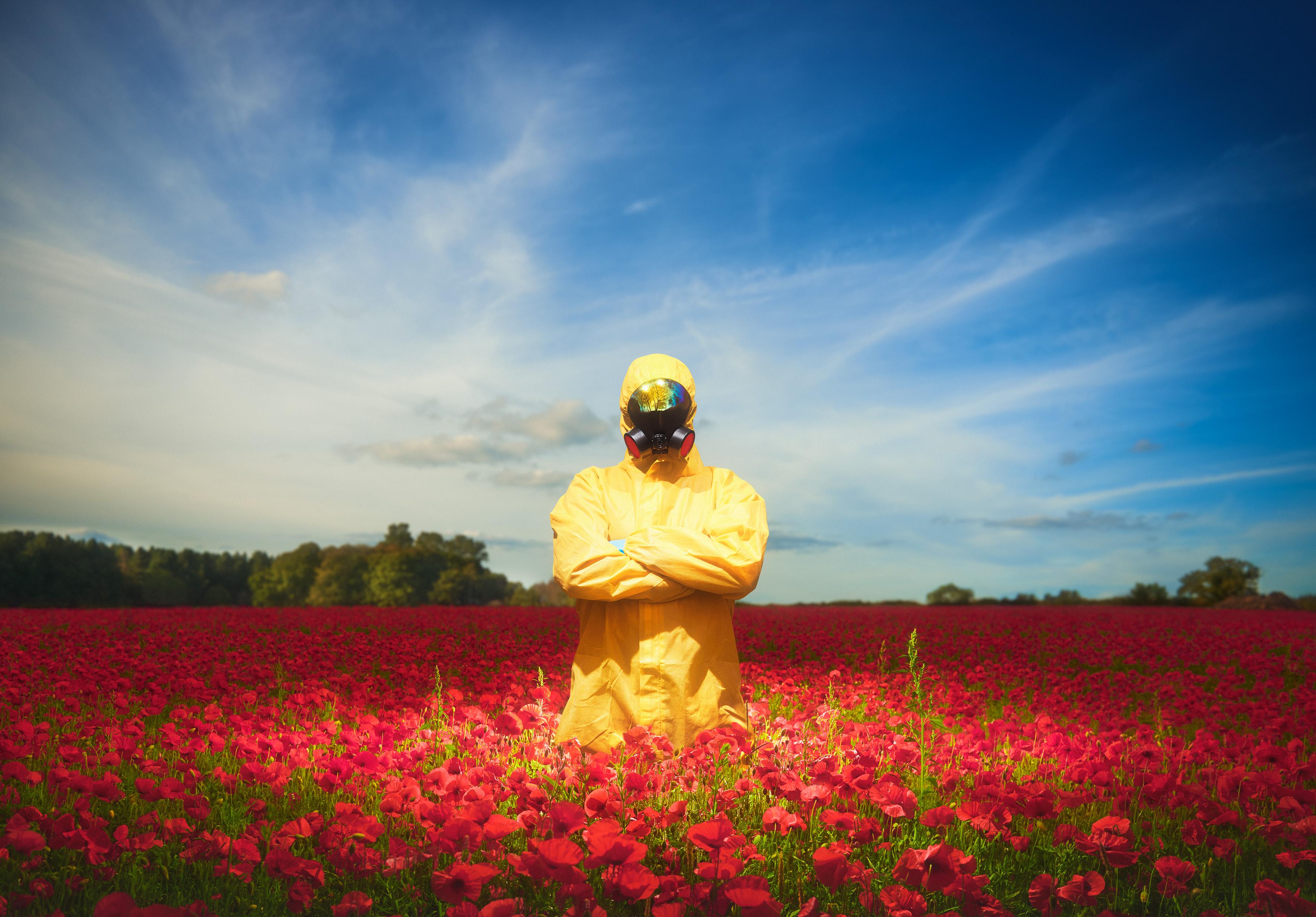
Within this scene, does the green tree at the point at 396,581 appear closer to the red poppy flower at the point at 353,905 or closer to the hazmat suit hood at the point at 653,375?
the hazmat suit hood at the point at 653,375

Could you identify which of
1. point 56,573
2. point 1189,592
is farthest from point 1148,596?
point 56,573

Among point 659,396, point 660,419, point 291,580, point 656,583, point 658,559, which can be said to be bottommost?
point 291,580

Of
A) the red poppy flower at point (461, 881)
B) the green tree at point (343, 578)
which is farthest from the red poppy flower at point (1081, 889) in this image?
the green tree at point (343, 578)

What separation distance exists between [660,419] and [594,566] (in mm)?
920

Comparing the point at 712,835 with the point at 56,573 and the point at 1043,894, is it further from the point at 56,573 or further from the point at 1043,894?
the point at 56,573

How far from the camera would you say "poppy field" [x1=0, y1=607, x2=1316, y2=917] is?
221 centimetres

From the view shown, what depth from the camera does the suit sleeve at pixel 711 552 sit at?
3.90 meters

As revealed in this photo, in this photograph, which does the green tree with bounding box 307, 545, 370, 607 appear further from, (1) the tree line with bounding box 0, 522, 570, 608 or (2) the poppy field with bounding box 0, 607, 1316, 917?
(2) the poppy field with bounding box 0, 607, 1316, 917

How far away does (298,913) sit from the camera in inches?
87.9

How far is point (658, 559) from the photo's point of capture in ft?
12.8

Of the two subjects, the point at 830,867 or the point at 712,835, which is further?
the point at 830,867

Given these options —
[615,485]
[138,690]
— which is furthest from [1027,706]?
[138,690]

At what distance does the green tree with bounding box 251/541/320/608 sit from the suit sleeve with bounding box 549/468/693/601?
6406 cm

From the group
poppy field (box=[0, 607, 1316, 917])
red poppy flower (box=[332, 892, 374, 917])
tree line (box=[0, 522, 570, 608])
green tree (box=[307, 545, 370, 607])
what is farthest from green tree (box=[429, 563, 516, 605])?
red poppy flower (box=[332, 892, 374, 917])
